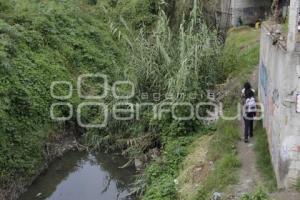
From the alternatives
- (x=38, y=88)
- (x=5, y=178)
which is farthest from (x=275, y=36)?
(x=38, y=88)

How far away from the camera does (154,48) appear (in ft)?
46.5

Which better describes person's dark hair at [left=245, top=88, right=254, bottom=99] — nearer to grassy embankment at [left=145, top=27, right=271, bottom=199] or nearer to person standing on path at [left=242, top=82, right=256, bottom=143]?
person standing on path at [left=242, top=82, right=256, bottom=143]

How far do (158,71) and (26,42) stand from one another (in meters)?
5.80

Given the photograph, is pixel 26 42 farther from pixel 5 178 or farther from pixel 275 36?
pixel 275 36

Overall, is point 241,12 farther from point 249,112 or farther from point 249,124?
point 249,112

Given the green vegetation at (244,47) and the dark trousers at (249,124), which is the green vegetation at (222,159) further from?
the green vegetation at (244,47)

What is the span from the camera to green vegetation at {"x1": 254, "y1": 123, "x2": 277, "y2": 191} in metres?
8.95

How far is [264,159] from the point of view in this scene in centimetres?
991

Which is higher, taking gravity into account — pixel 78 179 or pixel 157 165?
pixel 157 165

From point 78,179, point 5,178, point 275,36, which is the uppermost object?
point 275,36

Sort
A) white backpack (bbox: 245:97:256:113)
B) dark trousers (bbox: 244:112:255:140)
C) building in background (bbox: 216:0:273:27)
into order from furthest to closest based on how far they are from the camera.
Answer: building in background (bbox: 216:0:273:27) < dark trousers (bbox: 244:112:255:140) < white backpack (bbox: 245:97:256:113)

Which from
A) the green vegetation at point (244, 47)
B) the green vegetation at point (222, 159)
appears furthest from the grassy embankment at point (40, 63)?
the green vegetation at point (222, 159)

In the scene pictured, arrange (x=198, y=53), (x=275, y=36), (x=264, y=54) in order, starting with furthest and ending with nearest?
(x=198, y=53) → (x=264, y=54) → (x=275, y=36)

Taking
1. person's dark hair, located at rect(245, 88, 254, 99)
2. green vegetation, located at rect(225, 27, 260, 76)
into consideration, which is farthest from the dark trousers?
green vegetation, located at rect(225, 27, 260, 76)
